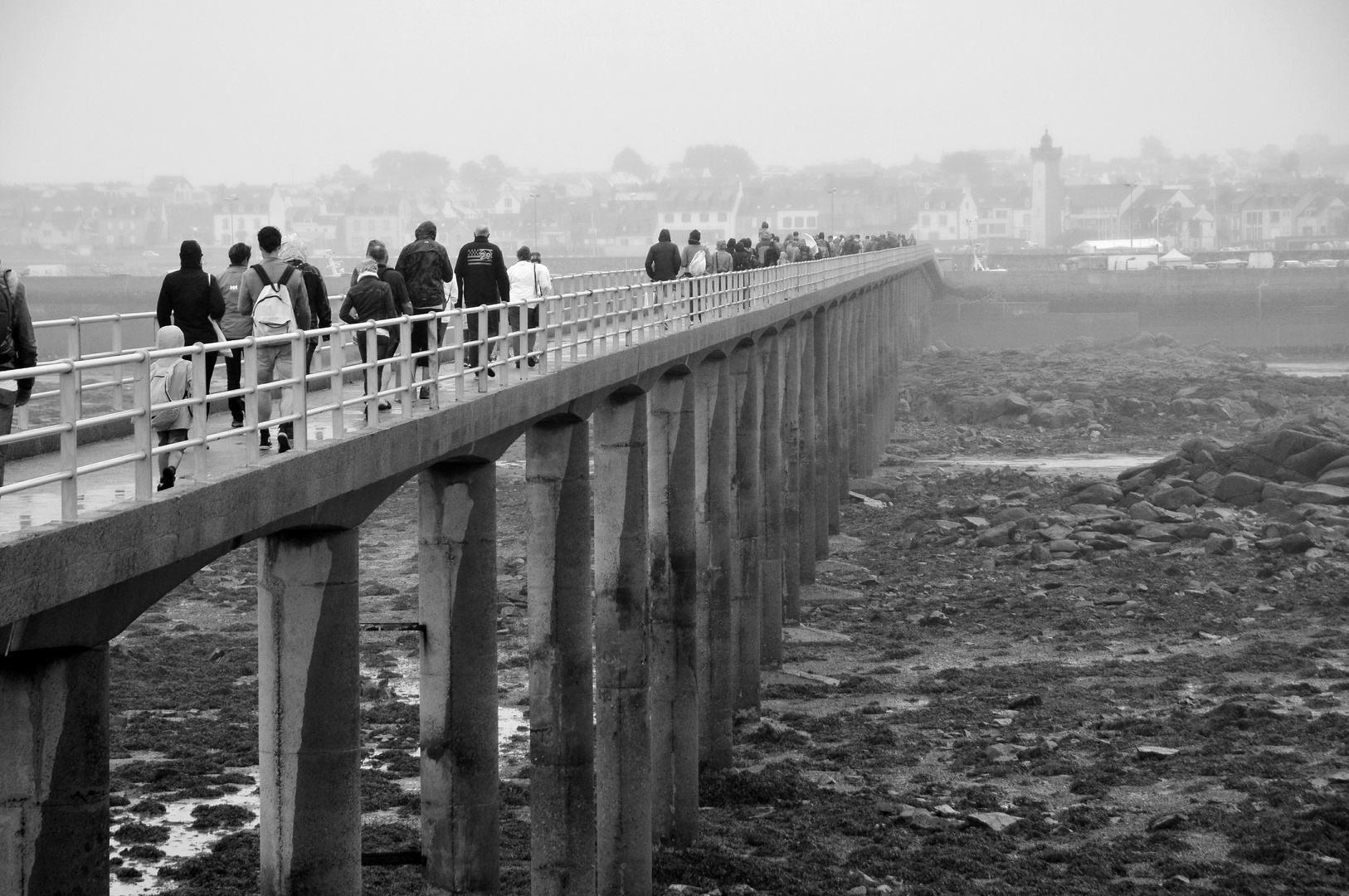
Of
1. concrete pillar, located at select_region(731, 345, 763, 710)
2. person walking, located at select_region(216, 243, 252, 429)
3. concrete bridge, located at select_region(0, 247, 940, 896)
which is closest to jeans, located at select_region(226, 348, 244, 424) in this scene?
person walking, located at select_region(216, 243, 252, 429)

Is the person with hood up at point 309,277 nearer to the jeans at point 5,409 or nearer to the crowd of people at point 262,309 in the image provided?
the crowd of people at point 262,309

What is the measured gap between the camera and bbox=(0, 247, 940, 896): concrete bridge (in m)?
7.94

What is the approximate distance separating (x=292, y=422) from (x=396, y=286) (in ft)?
15.4

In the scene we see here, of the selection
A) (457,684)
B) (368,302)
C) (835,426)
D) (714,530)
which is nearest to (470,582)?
(457,684)

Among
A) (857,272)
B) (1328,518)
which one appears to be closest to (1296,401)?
(857,272)

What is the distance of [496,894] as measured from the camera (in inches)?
525

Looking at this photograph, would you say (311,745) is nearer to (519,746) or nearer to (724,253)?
(519,746)

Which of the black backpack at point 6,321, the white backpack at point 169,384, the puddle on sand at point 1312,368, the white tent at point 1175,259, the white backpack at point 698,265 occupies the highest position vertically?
the white tent at point 1175,259

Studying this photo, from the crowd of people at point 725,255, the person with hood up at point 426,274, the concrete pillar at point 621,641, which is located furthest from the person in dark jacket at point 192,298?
the crowd of people at point 725,255

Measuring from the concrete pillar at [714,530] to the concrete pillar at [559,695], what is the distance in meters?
7.31

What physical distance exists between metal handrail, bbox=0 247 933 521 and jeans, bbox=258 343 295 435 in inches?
2.8

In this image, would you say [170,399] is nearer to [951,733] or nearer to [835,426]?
[951,733]

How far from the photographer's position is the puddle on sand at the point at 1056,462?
180 ft

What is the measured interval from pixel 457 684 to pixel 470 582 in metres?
0.75
